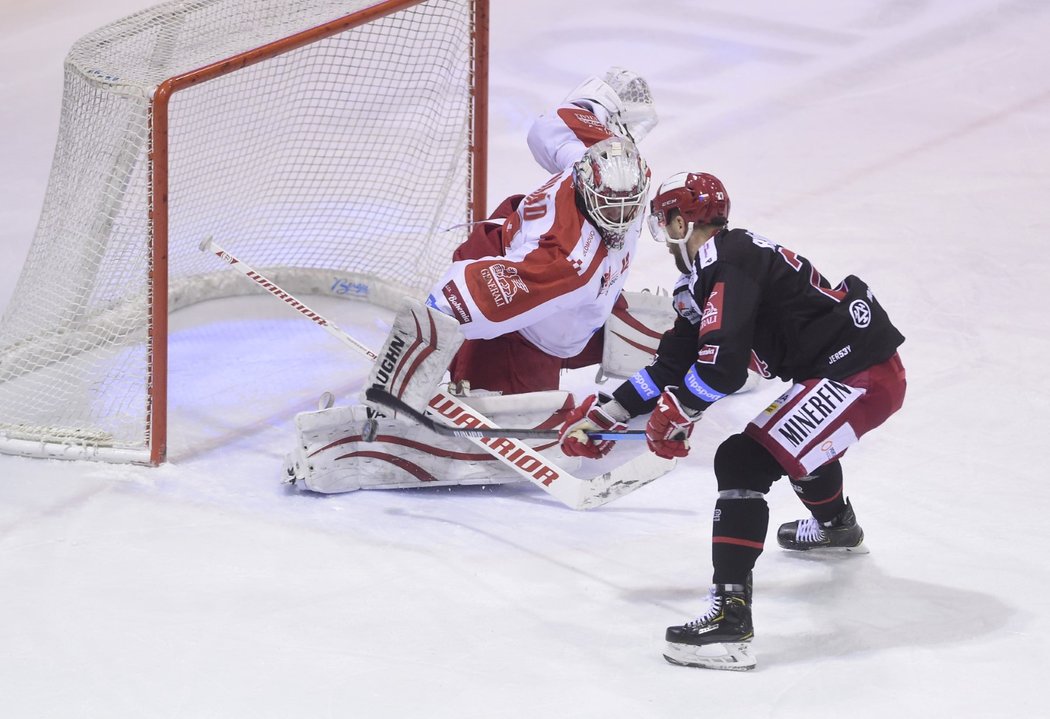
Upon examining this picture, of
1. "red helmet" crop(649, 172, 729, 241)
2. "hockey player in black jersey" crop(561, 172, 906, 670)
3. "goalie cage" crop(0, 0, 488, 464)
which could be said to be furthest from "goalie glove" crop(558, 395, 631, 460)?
"goalie cage" crop(0, 0, 488, 464)

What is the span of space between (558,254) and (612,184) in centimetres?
23

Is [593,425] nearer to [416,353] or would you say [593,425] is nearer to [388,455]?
[416,353]

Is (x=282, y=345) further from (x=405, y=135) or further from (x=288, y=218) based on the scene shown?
(x=405, y=135)

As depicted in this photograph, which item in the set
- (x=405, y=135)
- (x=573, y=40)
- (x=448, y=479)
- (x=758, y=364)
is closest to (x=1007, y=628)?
(x=758, y=364)

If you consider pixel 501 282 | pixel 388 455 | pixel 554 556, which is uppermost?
pixel 501 282

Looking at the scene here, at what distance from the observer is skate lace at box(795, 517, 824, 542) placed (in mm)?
3252

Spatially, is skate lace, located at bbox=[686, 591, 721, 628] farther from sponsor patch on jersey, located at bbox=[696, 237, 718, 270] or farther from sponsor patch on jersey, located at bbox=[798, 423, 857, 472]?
sponsor patch on jersey, located at bbox=[696, 237, 718, 270]

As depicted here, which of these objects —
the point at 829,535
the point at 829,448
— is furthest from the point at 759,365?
the point at 829,535

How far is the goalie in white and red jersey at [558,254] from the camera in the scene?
3.43 meters

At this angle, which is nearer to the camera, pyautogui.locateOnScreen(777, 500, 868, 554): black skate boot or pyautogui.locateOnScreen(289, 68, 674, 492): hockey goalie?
pyautogui.locateOnScreen(777, 500, 868, 554): black skate boot

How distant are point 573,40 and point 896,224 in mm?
2275

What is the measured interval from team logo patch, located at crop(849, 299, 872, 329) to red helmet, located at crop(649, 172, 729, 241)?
1.06 ft

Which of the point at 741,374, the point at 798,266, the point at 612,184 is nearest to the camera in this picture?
the point at 741,374

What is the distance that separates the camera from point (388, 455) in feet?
11.7
